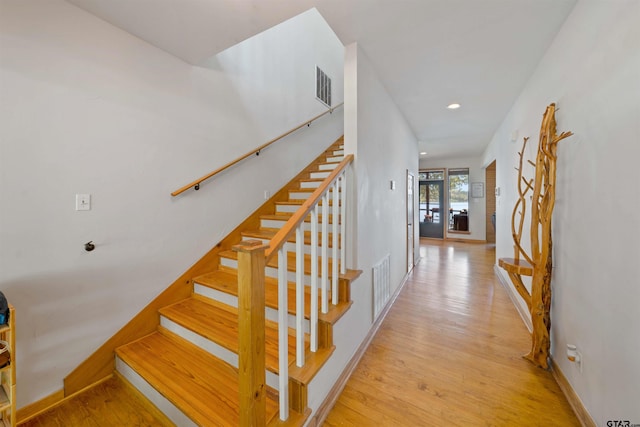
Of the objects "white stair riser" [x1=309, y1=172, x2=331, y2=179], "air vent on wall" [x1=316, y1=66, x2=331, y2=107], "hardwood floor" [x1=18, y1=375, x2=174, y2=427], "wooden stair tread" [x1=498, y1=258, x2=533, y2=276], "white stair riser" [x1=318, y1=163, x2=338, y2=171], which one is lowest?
"hardwood floor" [x1=18, y1=375, x2=174, y2=427]

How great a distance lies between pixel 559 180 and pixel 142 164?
10.6 ft

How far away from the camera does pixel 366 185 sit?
2.29m

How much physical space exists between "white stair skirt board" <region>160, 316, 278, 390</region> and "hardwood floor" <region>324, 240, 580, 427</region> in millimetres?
483

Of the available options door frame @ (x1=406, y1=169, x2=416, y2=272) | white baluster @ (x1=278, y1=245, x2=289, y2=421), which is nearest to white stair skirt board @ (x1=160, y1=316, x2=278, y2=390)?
white baluster @ (x1=278, y1=245, x2=289, y2=421)

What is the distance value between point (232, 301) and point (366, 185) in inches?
61.2

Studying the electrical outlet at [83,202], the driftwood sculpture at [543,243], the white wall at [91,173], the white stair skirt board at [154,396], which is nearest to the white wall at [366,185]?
the white stair skirt board at [154,396]

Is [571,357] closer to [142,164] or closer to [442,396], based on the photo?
[442,396]

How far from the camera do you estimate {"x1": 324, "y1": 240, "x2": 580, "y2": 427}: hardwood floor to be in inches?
61.3

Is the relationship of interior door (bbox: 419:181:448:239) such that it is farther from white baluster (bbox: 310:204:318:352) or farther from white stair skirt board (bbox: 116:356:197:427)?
white stair skirt board (bbox: 116:356:197:427)

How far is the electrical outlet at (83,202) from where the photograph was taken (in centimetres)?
168

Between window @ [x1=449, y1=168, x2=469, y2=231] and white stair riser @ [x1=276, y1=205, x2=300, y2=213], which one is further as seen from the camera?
window @ [x1=449, y1=168, x2=469, y2=231]

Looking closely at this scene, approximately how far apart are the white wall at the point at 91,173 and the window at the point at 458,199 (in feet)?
24.8

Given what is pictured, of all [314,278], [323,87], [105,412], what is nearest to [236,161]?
[314,278]

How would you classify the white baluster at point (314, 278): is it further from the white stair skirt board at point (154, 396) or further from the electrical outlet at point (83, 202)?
the electrical outlet at point (83, 202)
